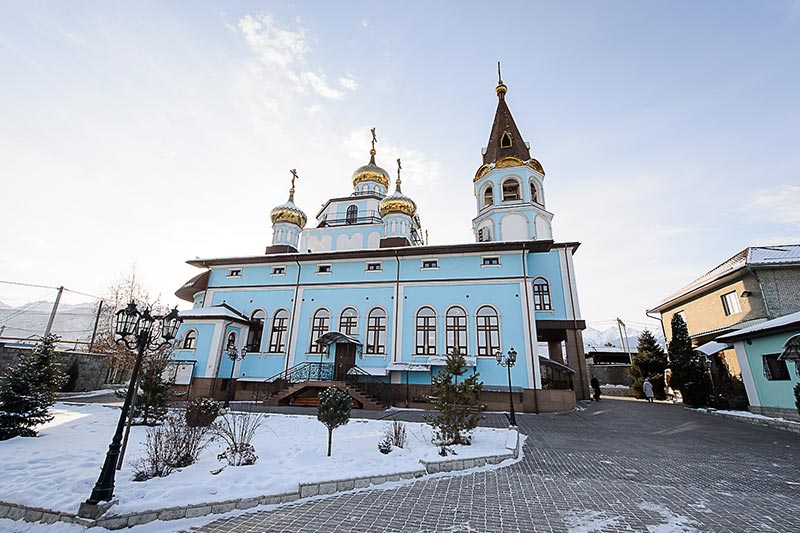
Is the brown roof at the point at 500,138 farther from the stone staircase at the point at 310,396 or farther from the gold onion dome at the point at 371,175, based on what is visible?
the stone staircase at the point at 310,396

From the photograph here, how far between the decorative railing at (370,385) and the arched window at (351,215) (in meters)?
12.8

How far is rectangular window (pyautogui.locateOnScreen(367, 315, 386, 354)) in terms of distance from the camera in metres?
18.0

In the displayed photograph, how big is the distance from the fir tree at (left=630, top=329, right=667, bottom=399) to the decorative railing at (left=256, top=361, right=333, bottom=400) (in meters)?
20.5

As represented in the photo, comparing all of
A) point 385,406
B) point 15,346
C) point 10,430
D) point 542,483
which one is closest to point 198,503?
point 542,483

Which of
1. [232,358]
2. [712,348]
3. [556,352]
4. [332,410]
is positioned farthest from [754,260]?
[232,358]

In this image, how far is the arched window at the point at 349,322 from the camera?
18.6m

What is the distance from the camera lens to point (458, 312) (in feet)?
58.0

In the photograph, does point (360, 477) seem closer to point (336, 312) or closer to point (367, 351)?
point (367, 351)

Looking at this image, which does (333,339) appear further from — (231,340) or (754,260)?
(754,260)

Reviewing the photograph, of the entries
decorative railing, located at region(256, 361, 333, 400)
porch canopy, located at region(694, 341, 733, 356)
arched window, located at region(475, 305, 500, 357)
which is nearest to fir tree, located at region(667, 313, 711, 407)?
porch canopy, located at region(694, 341, 733, 356)

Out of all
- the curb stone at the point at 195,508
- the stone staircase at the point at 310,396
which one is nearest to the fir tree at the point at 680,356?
the stone staircase at the point at 310,396

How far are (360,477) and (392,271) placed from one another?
13527 millimetres

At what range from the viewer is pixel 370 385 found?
54.0ft

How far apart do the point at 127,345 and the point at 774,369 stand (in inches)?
825
